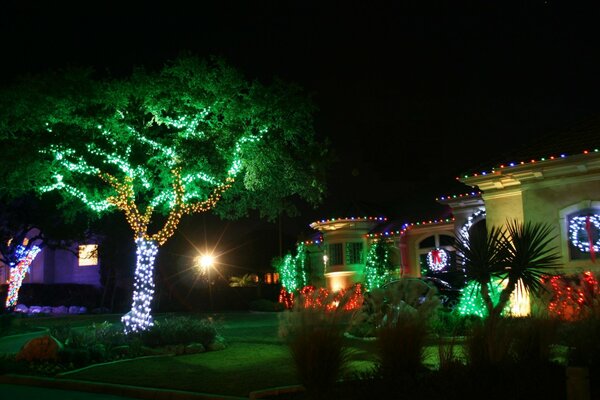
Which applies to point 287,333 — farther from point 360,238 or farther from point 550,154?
point 360,238

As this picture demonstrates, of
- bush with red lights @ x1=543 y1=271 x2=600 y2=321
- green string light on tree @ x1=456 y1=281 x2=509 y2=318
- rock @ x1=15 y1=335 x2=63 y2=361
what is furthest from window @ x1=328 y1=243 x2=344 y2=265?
rock @ x1=15 y1=335 x2=63 y2=361

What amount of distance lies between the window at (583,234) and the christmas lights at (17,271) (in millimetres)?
25336

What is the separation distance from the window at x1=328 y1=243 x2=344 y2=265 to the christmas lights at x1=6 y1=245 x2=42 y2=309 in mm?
15391

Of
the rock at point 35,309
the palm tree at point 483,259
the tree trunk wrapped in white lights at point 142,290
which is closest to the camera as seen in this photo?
the palm tree at point 483,259

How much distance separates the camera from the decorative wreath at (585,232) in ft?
59.3

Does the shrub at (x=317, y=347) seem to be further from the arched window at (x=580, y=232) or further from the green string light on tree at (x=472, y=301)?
the arched window at (x=580, y=232)

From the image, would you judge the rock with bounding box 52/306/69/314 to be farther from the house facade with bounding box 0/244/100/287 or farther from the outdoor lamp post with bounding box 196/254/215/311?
the outdoor lamp post with bounding box 196/254/215/311

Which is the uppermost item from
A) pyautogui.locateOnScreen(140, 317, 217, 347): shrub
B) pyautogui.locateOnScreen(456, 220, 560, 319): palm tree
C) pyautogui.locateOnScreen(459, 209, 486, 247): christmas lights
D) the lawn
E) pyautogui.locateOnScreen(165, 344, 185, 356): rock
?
Answer: pyautogui.locateOnScreen(459, 209, 486, 247): christmas lights

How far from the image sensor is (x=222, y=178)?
1916cm

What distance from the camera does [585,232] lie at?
18219mm

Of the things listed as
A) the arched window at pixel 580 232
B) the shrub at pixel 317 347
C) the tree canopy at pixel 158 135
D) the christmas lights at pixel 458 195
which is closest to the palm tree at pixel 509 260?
the arched window at pixel 580 232

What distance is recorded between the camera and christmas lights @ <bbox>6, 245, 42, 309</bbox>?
33.3 meters

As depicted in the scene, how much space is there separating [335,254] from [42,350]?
19567 millimetres

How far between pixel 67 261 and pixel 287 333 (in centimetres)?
4161
